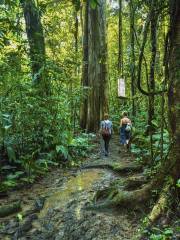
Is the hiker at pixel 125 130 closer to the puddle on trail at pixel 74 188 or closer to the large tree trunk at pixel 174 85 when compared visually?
the puddle on trail at pixel 74 188

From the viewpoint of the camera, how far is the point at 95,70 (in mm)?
16703

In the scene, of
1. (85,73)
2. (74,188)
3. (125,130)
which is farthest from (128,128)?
(74,188)

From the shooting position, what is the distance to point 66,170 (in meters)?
10.0

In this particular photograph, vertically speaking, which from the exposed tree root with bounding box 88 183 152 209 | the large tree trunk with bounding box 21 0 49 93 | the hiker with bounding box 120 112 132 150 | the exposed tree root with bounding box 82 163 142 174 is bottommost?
the exposed tree root with bounding box 82 163 142 174

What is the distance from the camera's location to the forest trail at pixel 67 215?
545 centimetres

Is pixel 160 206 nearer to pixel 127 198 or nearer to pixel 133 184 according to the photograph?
pixel 127 198

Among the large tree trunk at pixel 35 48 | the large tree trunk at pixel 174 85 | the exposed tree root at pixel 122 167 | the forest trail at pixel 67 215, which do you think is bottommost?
the forest trail at pixel 67 215

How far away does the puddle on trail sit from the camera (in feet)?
22.3

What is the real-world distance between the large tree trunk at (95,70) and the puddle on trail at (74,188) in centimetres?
673

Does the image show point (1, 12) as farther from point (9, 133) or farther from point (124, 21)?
point (124, 21)

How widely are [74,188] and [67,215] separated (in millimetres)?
1755

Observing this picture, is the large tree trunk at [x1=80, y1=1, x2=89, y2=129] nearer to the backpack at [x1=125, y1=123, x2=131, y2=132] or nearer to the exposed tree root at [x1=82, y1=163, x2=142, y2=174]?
the backpack at [x1=125, y1=123, x2=131, y2=132]

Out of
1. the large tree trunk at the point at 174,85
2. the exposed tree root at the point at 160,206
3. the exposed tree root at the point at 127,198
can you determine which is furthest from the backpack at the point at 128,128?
the exposed tree root at the point at 160,206

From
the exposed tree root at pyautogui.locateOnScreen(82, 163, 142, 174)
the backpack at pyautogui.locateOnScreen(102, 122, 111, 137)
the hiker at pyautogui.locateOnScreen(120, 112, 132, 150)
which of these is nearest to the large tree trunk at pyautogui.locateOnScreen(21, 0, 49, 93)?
the backpack at pyautogui.locateOnScreen(102, 122, 111, 137)
